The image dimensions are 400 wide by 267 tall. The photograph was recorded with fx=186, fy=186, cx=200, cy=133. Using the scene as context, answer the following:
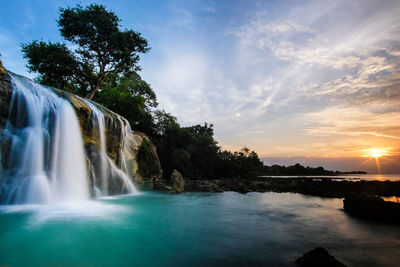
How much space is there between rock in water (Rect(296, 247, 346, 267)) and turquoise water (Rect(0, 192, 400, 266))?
35 cm

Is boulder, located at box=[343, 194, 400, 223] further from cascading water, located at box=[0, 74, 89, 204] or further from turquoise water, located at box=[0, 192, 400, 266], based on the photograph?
cascading water, located at box=[0, 74, 89, 204]

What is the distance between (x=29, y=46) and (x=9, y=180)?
64.5 ft

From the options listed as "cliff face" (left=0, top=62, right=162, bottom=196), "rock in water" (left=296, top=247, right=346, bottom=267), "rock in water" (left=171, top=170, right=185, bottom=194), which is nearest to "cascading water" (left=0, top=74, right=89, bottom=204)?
"cliff face" (left=0, top=62, right=162, bottom=196)

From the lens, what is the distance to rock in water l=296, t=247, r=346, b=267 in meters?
3.05

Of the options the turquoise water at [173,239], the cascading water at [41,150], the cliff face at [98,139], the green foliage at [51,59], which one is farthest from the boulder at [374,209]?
the green foliage at [51,59]

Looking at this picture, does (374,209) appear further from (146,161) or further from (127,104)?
(127,104)

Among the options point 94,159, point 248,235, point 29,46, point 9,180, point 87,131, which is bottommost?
point 248,235

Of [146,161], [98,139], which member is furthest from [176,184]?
[146,161]

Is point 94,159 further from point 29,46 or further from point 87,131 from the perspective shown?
point 29,46

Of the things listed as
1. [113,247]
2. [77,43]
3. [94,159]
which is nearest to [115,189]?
[94,159]

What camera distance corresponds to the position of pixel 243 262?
3.48 meters

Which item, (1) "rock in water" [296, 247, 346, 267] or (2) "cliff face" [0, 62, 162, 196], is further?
(2) "cliff face" [0, 62, 162, 196]

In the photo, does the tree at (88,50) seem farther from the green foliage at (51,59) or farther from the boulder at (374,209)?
the boulder at (374,209)

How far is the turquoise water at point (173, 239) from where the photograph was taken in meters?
3.54
